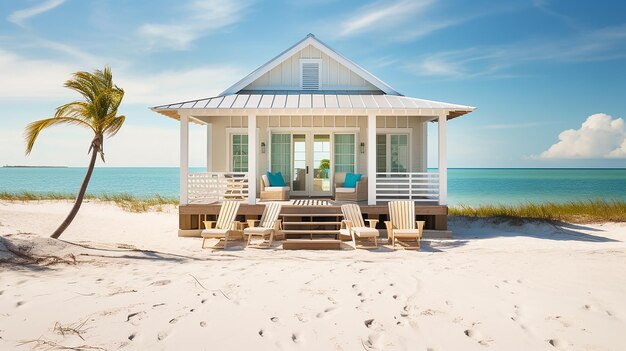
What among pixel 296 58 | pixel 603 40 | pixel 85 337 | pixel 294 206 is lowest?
pixel 85 337

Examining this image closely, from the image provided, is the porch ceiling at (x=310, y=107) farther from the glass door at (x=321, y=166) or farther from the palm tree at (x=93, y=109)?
the glass door at (x=321, y=166)

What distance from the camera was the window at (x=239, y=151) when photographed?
14.3 meters

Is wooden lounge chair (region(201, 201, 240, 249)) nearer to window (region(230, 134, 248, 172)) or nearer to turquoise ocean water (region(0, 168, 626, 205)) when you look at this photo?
window (region(230, 134, 248, 172))

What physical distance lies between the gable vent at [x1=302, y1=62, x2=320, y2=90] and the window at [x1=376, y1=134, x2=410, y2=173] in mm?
2711

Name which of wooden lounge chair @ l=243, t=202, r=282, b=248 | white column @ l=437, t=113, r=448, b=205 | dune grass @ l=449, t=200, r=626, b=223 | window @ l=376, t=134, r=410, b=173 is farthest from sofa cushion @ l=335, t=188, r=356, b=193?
dune grass @ l=449, t=200, r=626, b=223

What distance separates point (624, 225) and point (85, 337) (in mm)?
15177

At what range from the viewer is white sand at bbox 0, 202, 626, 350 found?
4.05m

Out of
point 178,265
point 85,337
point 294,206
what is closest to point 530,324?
point 85,337

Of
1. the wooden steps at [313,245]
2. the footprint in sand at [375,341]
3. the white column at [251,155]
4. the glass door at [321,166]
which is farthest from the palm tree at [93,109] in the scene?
the footprint in sand at [375,341]

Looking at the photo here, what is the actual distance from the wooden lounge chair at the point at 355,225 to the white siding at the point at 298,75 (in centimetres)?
524

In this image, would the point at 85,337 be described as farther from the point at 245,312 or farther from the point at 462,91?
the point at 462,91

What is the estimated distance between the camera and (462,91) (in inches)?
1446

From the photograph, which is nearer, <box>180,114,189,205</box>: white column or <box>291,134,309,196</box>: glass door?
<box>180,114,189,205</box>: white column

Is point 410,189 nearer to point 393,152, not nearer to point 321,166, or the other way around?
point 393,152
